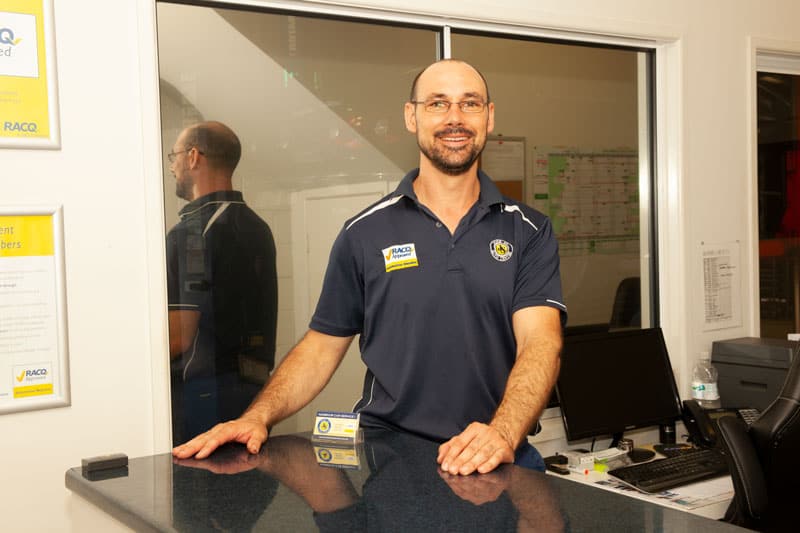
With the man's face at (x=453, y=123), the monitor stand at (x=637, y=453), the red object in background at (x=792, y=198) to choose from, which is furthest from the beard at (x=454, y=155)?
the red object in background at (x=792, y=198)

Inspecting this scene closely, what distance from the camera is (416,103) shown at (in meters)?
2.42

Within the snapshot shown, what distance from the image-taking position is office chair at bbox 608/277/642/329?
12.1 feet

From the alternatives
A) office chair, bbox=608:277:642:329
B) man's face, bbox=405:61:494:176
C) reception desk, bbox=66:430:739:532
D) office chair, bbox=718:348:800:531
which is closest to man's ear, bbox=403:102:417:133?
man's face, bbox=405:61:494:176

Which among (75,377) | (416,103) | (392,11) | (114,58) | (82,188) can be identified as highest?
(392,11)

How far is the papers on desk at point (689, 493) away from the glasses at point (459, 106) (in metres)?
1.35

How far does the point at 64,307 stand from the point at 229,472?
3.38 ft

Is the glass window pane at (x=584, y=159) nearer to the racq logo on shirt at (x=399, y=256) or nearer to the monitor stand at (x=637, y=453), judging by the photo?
the monitor stand at (x=637, y=453)

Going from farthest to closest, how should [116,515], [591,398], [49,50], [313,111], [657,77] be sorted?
[657,77] → [591,398] → [313,111] → [49,50] → [116,515]

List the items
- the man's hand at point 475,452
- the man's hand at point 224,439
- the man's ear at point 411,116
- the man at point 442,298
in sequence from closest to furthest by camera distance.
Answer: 1. the man's hand at point 475,452
2. the man's hand at point 224,439
3. the man at point 442,298
4. the man's ear at point 411,116

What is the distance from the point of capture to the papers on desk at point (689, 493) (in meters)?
2.75

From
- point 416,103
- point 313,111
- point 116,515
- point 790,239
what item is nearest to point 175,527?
point 116,515

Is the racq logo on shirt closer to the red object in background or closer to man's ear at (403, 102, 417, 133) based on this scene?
man's ear at (403, 102, 417, 133)

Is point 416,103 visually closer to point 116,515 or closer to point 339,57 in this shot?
point 339,57

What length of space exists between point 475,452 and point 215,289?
1.39 metres
